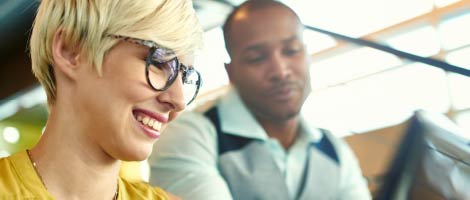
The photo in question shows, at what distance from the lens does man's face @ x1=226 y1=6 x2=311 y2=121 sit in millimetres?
1228

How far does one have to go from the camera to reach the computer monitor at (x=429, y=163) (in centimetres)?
111

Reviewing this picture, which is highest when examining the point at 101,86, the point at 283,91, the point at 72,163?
the point at 101,86

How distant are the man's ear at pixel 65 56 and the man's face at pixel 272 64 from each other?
51cm

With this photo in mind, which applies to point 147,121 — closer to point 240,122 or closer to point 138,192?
point 138,192

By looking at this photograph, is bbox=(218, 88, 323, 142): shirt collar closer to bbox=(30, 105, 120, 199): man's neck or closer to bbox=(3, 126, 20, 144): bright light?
bbox=(30, 105, 120, 199): man's neck

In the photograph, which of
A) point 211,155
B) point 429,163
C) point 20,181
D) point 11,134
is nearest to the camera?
point 20,181

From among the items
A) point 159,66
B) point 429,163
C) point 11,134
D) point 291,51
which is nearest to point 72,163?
point 159,66

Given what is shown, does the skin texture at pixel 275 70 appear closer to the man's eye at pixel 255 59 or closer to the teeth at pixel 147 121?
the man's eye at pixel 255 59

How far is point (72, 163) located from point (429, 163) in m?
0.70

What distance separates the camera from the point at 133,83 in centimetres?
77

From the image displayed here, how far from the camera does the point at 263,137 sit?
4.05 feet

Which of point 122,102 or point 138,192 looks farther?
point 138,192

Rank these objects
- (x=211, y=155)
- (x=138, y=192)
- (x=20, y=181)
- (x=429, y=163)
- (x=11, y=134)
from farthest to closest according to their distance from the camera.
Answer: (x=11, y=134)
(x=211, y=155)
(x=429, y=163)
(x=138, y=192)
(x=20, y=181)

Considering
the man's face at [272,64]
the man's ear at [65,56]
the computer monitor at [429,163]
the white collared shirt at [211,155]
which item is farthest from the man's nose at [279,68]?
the man's ear at [65,56]
